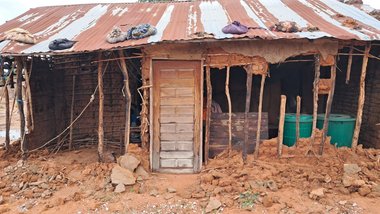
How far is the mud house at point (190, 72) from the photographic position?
6297 millimetres

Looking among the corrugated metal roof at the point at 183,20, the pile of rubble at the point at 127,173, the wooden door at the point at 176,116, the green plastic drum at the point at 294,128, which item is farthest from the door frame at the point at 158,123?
the green plastic drum at the point at 294,128

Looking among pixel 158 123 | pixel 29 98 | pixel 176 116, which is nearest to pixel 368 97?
pixel 176 116

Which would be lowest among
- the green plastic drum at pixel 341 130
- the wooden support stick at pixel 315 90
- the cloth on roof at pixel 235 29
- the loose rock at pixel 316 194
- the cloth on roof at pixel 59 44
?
the loose rock at pixel 316 194

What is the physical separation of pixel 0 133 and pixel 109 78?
22.5 feet

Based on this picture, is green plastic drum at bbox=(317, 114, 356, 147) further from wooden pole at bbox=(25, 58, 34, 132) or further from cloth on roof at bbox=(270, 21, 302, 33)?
wooden pole at bbox=(25, 58, 34, 132)

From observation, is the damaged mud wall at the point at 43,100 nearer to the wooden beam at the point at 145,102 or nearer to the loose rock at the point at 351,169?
the wooden beam at the point at 145,102

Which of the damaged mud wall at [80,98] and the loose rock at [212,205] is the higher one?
the damaged mud wall at [80,98]

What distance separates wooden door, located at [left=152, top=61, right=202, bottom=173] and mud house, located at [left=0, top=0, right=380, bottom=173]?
0.02 metres

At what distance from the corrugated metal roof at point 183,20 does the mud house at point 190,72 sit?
3 cm

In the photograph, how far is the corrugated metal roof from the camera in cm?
607

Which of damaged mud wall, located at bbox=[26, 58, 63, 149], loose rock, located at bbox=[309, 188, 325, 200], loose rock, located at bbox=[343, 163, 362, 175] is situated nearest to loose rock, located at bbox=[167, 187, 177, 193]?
loose rock, located at bbox=[309, 188, 325, 200]

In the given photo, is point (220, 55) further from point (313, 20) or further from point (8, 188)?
point (8, 188)

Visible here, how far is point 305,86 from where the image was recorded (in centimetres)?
890

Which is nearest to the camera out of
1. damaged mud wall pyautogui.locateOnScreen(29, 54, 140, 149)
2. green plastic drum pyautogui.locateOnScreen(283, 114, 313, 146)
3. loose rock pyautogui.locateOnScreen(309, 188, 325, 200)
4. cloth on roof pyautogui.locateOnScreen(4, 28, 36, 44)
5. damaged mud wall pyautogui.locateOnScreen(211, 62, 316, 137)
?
loose rock pyautogui.locateOnScreen(309, 188, 325, 200)
